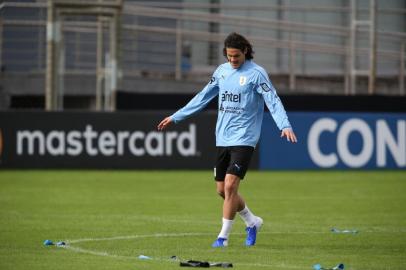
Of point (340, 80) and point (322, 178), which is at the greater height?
point (340, 80)

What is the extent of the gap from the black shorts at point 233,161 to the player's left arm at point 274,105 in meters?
0.51

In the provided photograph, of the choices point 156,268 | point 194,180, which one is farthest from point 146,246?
point 194,180

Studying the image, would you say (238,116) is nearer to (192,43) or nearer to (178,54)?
(178,54)

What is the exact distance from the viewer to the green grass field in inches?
413

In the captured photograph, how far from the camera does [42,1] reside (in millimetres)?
30094

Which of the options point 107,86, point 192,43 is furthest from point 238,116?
point 192,43

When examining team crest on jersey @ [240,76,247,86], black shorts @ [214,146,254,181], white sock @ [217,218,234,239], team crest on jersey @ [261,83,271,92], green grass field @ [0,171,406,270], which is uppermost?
team crest on jersey @ [240,76,247,86]

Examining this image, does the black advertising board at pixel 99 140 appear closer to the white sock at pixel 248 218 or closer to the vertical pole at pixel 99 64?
the vertical pole at pixel 99 64

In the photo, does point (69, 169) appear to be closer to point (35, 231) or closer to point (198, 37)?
point (198, 37)

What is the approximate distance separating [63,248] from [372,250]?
3.22 m

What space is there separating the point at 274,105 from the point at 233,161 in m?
0.75

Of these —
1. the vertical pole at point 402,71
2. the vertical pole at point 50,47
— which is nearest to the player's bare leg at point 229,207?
the vertical pole at point 50,47

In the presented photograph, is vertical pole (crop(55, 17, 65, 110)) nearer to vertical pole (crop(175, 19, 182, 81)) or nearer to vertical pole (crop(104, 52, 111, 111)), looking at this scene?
vertical pole (crop(104, 52, 111, 111))

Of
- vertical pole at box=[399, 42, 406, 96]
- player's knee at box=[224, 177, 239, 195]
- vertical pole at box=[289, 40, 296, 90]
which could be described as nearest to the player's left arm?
player's knee at box=[224, 177, 239, 195]
